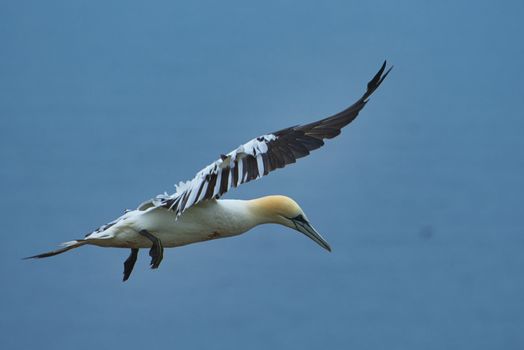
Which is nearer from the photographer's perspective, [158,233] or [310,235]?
[158,233]

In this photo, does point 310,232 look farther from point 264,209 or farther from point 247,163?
point 247,163

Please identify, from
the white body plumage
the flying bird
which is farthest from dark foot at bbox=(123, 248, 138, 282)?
the white body plumage

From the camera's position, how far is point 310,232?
1002 cm

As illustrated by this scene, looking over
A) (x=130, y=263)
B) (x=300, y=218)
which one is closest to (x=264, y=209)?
(x=300, y=218)

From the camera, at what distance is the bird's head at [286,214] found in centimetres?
967

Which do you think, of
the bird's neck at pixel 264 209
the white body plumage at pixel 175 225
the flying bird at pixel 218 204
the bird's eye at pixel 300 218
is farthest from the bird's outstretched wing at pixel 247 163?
the bird's eye at pixel 300 218

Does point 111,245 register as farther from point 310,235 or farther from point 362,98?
point 362,98

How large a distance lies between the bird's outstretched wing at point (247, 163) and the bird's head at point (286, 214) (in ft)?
2.28

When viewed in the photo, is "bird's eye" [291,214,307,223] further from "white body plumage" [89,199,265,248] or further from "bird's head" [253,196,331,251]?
"white body plumage" [89,199,265,248]

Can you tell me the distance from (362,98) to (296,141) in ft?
2.62

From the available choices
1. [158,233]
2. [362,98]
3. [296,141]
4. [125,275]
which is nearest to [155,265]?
[158,233]

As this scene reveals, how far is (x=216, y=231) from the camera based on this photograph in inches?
368

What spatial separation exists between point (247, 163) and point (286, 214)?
1031 millimetres

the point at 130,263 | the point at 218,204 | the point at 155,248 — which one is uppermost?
the point at 218,204
